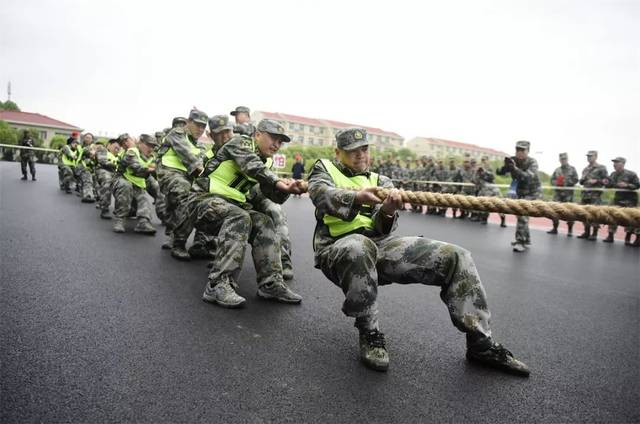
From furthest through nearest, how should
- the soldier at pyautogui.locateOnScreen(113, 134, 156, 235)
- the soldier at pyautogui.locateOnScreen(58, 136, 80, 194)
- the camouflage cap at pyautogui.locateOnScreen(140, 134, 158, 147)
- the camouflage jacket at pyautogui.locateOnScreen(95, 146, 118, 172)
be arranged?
the soldier at pyautogui.locateOnScreen(58, 136, 80, 194) → the camouflage jacket at pyautogui.locateOnScreen(95, 146, 118, 172) → the camouflage cap at pyautogui.locateOnScreen(140, 134, 158, 147) → the soldier at pyautogui.locateOnScreen(113, 134, 156, 235)

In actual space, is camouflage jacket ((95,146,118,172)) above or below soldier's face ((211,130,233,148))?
below

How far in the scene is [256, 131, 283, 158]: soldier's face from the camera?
3.64 m

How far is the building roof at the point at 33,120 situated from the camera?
1959 inches

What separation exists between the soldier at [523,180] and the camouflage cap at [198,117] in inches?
Answer: 224

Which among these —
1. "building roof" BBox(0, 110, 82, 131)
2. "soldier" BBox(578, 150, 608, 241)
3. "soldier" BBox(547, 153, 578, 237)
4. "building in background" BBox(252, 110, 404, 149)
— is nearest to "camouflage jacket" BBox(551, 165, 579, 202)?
"soldier" BBox(547, 153, 578, 237)

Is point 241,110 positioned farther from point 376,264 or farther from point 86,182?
point 86,182

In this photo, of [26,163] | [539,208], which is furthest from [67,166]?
[539,208]

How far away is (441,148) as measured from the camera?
283ft

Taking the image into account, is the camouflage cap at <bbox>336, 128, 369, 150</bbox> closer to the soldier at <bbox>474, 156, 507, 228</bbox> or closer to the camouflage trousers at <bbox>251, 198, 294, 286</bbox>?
the camouflage trousers at <bbox>251, 198, 294, 286</bbox>

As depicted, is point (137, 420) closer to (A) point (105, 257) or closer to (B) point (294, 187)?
(B) point (294, 187)

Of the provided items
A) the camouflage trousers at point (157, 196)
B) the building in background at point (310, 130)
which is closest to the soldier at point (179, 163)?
the camouflage trousers at point (157, 196)

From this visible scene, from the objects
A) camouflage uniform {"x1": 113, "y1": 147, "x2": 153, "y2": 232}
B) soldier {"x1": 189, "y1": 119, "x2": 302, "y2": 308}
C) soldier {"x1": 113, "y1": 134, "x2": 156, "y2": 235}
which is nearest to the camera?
soldier {"x1": 189, "y1": 119, "x2": 302, "y2": 308}

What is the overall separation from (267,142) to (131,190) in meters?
4.40

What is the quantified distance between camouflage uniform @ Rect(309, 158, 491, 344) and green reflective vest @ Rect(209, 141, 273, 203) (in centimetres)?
126
